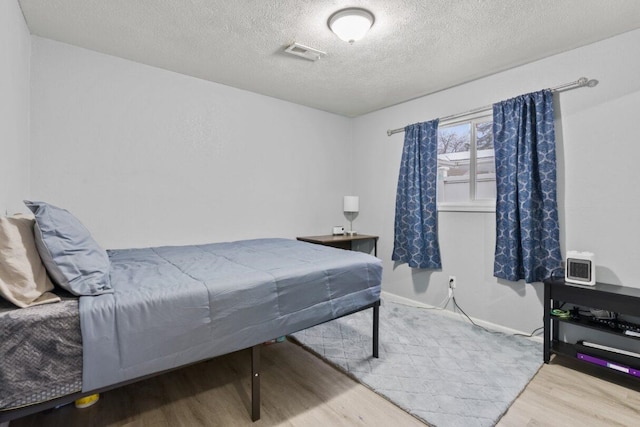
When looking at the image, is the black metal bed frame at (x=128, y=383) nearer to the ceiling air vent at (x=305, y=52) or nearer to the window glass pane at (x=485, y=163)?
the window glass pane at (x=485, y=163)

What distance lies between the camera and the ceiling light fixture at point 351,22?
6.41 ft

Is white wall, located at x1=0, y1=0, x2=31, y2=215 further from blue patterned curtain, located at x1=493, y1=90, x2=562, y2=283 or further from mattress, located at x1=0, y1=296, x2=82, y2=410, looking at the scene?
blue patterned curtain, located at x1=493, y1=90, x2=562, y2=283

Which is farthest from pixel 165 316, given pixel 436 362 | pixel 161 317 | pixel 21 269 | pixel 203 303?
pixel 436 362

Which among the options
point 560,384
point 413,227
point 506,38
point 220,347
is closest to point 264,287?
point 220,347

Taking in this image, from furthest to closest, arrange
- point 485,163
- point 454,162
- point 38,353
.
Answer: point 454,162 < point 485,163 < point 38,353

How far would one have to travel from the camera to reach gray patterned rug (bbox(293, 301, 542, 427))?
5.84 feet

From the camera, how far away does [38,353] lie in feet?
3.65

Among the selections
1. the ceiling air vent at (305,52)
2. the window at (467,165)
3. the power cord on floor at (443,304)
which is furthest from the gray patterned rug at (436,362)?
the ceiling air vent at (305,52)

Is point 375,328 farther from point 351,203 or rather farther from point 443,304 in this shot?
point 351,203

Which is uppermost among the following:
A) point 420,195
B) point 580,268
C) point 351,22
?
point 351,22

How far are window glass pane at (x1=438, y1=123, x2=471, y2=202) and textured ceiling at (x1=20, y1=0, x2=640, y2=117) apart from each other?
52 cm

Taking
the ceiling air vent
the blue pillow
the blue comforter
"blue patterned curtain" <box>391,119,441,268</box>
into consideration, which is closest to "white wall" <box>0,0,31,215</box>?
the blue pillow

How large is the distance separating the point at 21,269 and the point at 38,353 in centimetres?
34

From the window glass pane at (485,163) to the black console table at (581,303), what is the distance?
1042mm
